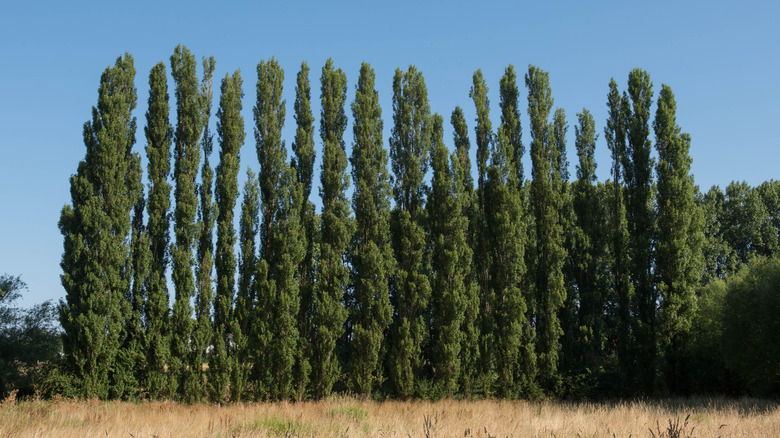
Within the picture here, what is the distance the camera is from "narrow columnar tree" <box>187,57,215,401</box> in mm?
23766

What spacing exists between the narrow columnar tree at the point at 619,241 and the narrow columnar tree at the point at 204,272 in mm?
20078

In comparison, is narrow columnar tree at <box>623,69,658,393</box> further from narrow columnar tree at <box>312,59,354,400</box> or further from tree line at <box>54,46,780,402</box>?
narrow columnar tree at <box>312,59,354,400</box>

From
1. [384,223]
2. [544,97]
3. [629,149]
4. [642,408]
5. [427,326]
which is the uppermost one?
[544,97]

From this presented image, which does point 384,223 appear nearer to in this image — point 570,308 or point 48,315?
point 570,308

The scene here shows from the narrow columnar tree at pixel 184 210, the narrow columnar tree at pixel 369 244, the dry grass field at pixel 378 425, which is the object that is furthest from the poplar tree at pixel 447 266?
the narrow columnar tree at pixel 184 210

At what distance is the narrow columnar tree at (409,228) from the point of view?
81.3 feet

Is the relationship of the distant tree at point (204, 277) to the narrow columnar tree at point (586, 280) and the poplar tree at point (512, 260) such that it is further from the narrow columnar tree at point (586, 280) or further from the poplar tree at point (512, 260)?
the narrow columnar tree at point (586, 280)

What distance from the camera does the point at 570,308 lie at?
2877 cm

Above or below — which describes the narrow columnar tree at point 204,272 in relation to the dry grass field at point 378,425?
above

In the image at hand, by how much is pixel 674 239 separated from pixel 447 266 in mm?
11144

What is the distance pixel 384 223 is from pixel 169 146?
11697 mm

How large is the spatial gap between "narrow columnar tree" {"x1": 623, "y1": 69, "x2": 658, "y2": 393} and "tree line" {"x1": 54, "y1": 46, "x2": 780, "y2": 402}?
0.10m

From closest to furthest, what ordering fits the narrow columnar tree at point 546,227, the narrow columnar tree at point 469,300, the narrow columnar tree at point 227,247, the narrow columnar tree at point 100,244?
the narrow columnar tree at point 100,244
the narrow columnar tree at point 227,247
the narrow columnar tree at point 469,300
the narrow columnar tree at point 546,227

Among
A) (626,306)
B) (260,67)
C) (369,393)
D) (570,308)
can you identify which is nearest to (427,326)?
(369,393)
